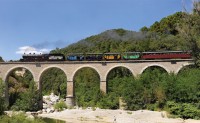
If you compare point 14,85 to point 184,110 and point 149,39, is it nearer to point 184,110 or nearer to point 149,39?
point 149,39

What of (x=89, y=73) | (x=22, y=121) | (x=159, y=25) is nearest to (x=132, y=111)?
(x=22, y=121)

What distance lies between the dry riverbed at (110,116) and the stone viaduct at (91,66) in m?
5.95

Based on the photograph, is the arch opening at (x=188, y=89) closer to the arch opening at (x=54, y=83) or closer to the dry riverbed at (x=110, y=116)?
the dry riverbed at (x=110, y=116)

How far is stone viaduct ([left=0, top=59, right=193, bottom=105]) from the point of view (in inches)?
1738

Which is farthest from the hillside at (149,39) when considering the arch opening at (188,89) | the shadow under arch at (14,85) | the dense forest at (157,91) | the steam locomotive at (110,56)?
the shadow under arch at (14,85)

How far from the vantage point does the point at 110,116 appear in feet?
122

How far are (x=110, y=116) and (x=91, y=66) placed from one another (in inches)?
443

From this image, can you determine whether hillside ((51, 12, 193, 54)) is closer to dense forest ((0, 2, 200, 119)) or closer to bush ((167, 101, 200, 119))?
dense forest ((0, 2, 200, 119))

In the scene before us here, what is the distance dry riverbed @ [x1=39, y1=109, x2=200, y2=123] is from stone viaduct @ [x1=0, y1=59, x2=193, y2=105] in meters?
5.95

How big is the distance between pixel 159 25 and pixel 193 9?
34.6 m

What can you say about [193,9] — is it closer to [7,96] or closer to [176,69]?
[176,69]

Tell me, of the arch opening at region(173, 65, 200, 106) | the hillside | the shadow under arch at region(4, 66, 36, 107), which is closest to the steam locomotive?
the shadow under arch at region(4, 66, 36, 107)

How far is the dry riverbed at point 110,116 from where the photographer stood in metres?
33.4

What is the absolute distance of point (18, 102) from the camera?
150ft
